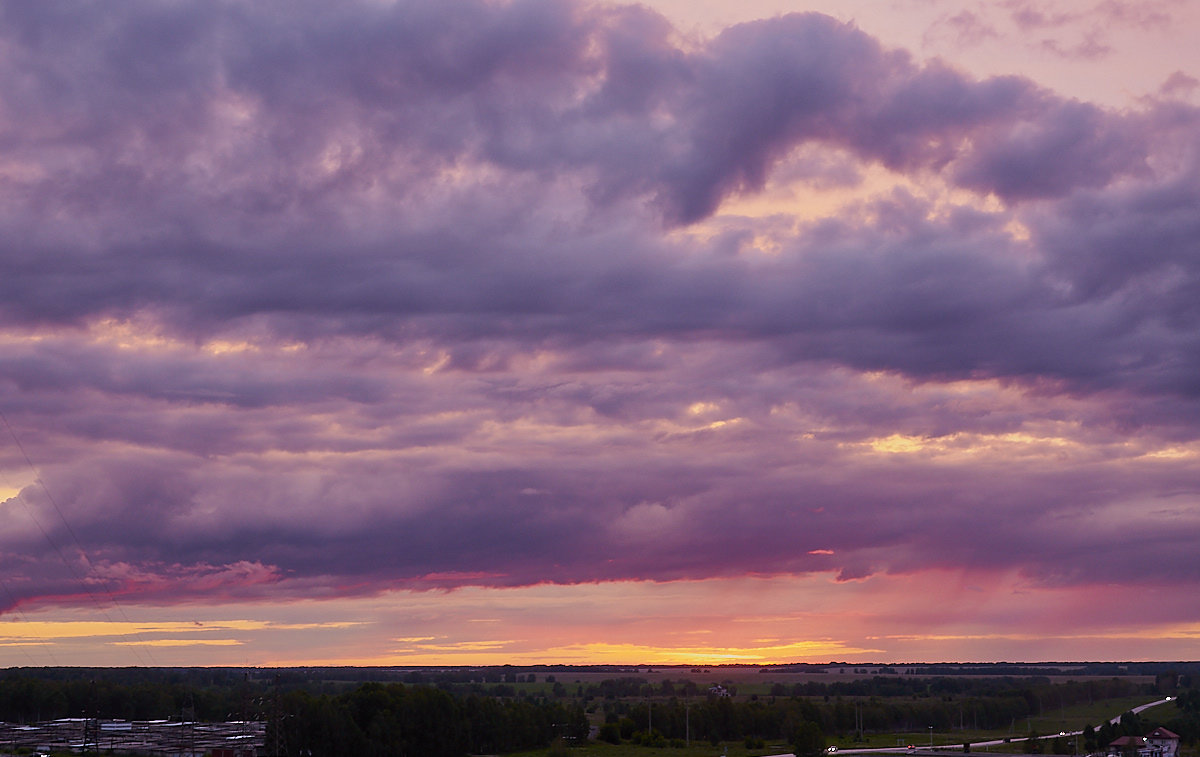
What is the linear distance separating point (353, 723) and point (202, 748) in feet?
76.0

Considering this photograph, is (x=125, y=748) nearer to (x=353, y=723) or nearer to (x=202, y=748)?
(x=202, y=748)

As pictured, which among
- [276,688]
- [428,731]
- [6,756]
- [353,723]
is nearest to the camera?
[276,688]

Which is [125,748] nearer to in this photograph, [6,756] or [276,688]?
[6,756]

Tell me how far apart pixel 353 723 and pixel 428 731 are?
16539 mm

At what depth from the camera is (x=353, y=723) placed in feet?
607

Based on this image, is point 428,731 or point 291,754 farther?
point 428,731

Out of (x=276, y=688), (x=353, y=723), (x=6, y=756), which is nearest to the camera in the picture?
(x=276, y=688)

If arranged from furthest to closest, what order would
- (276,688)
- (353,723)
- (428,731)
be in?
(428,731) < (353,723) < (276,688)

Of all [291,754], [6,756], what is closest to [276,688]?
[291,754]

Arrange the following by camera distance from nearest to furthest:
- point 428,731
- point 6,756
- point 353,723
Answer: point 6,756, point 353,723, point 428,731

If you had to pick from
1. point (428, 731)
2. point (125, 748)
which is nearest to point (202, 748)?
point (125, 748)

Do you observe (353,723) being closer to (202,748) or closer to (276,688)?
(202,748)

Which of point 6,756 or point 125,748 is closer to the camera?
point 6,756

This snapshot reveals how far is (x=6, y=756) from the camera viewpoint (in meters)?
170
